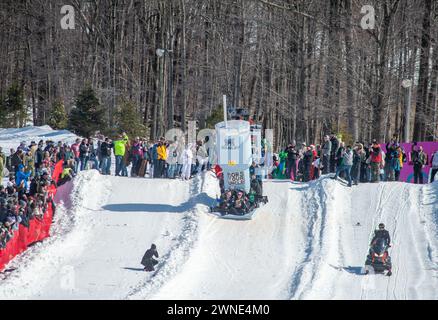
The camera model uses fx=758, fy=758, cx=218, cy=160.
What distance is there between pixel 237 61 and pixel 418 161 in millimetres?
14886

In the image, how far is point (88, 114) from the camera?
39531 mm

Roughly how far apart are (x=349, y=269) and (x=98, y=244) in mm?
7208

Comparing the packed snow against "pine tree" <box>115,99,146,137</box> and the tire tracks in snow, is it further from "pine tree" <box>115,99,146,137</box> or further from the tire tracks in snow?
"pine tree" <box>115,99,146,137</box>

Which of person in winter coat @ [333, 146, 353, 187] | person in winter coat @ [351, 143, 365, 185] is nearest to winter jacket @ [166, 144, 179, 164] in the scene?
person in winter coat @ [333, 146, 353, 187]

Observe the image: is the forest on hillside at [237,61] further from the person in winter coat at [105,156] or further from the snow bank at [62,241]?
the snow bank at [62,241]

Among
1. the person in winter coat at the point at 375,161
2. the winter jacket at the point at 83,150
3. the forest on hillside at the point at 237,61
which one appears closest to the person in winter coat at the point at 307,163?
the person in winter coat at the point at 375,161

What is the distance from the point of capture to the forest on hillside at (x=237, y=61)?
35.8m

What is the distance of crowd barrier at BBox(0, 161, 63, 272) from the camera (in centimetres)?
1922

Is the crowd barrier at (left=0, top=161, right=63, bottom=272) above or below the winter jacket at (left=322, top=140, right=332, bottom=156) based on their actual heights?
below

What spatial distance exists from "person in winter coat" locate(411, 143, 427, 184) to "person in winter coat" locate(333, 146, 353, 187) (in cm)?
258

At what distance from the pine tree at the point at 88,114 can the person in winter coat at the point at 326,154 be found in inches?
589
